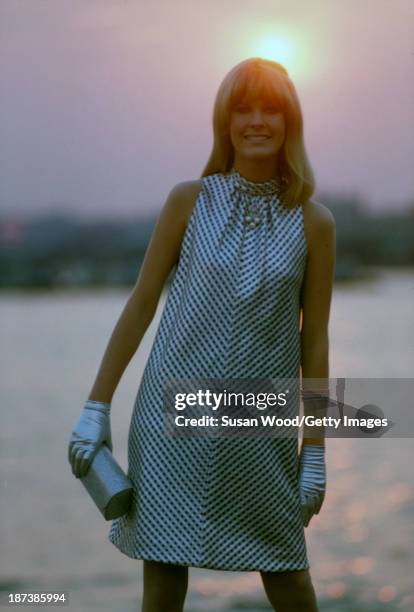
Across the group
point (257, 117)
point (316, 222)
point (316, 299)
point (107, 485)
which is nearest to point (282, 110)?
point (257, 117)

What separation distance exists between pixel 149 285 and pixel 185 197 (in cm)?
17

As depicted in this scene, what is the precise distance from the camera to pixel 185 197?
2432 mm

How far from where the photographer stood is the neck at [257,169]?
95.7 inches

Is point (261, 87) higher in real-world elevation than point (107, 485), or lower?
higher

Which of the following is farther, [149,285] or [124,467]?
[124,467]

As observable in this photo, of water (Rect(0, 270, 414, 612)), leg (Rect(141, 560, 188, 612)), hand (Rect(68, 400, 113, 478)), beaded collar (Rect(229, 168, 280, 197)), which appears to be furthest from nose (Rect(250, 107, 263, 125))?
water (Rect(0, 270, 414, 612))

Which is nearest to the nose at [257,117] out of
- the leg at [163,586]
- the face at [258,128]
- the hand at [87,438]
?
the face at [258,128]

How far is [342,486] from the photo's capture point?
7.61 metres

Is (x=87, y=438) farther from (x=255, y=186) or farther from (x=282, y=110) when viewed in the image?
(x=282, y=110)

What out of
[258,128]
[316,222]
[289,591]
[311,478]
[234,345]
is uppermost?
[258,128]

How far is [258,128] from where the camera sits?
2.40m

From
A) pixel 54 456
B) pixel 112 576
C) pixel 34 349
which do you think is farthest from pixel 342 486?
pixel 34 349

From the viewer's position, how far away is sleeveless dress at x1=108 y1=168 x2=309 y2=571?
2.36m

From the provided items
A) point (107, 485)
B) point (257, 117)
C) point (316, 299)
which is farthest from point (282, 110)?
point (107, 485)
